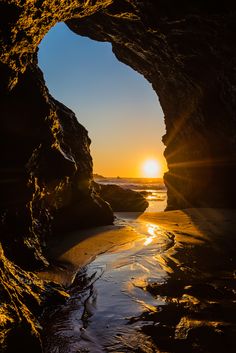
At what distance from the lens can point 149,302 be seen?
11.6ft

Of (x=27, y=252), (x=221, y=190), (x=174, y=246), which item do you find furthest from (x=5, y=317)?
(x=221, y=190)

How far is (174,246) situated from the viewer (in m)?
6.50

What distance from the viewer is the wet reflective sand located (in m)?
2.73

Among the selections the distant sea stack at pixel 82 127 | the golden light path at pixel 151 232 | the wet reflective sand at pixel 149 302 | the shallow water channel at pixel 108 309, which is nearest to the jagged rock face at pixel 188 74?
the distant sea stack at pixel 82 127

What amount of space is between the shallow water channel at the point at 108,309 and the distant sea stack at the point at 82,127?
0.31 m

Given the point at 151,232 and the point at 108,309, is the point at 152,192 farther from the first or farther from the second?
the point at 108,309

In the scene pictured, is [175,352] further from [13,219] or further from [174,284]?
[13,219]

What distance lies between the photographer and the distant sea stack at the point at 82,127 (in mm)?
3736

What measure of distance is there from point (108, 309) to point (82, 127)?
7182mm

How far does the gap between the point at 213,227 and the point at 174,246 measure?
273cm

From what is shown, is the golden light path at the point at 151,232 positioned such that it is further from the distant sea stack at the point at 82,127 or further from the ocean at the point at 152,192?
the ocean at the point at 152,192

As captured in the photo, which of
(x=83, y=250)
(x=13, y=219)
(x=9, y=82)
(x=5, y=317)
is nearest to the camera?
(x=5, y=317)

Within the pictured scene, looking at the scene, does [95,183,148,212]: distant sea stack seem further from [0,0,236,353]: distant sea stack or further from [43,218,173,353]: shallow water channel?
[43,218,173,353]: shallow water channel

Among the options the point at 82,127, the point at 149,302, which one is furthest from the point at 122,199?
the point at 149,302
